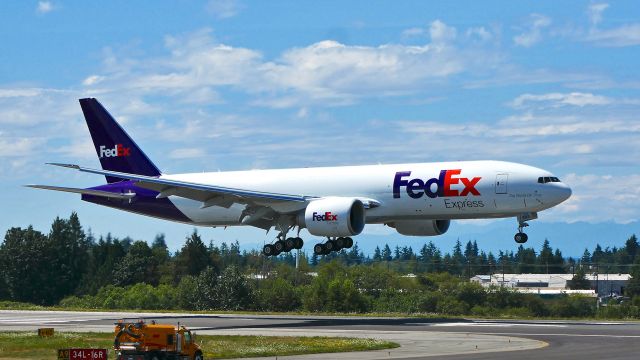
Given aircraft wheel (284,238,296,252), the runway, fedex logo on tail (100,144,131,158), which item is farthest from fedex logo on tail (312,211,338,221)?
fedex logo on tail (100,144,131,158)

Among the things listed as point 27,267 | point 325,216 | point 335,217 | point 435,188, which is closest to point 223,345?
point 335,217

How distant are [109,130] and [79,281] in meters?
52.7

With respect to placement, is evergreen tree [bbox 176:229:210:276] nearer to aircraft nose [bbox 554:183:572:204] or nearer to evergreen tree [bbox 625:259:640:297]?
evergreen tree [bbox 625:259:640:297]

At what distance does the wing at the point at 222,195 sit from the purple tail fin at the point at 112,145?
927 centimetres

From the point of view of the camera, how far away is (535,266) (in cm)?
15075

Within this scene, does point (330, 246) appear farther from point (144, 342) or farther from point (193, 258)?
point (193, 258)

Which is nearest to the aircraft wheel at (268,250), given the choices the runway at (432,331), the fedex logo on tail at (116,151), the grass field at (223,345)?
the runway at (432,331)

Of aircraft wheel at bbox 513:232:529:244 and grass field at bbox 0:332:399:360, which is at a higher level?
aircraft wheel at bbox 513:232:529:244

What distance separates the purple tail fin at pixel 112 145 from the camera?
81.0 m

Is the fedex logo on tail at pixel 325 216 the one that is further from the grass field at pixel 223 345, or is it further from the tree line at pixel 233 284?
the tree line at pixel 233 284

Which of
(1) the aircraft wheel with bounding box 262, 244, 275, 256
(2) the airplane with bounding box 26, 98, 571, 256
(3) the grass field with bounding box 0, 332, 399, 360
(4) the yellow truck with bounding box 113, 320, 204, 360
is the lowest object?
(3) the grass field with bounding box 0, 332, 399, 360

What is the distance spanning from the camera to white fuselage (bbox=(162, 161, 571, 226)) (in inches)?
2530

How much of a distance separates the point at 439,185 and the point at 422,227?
295 inches

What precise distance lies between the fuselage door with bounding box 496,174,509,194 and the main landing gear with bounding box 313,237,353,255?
11.9 m
